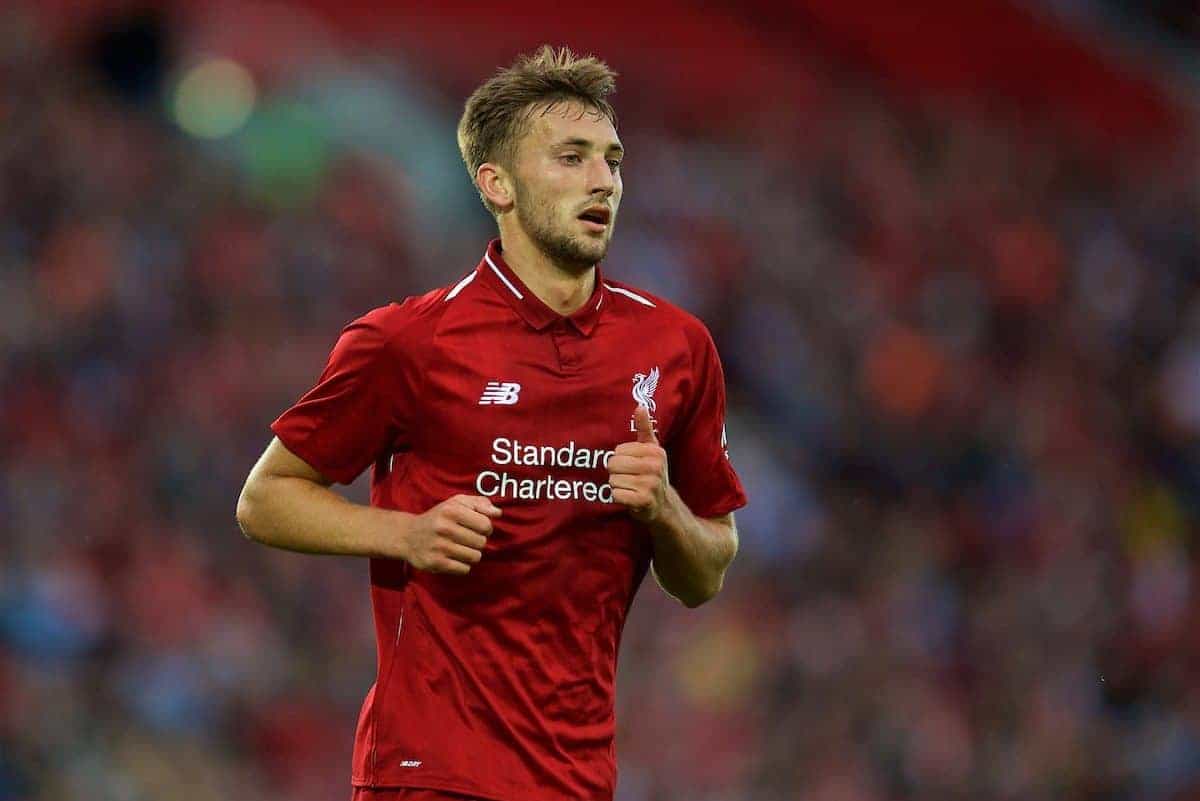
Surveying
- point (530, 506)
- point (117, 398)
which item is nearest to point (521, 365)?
point (530, 506)

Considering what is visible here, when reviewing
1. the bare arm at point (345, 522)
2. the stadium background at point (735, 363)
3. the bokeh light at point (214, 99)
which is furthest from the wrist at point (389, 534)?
the bokeh light at point (214, 99)

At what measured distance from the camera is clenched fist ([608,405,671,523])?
3.65m

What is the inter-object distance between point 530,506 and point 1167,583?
728 centimetres

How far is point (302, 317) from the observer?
10617mm

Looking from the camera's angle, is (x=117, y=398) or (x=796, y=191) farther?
(x=796, y=191)

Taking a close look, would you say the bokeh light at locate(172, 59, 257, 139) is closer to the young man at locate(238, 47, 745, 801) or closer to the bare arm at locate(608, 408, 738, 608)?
the young man at locate(238, 47, 745, 801)

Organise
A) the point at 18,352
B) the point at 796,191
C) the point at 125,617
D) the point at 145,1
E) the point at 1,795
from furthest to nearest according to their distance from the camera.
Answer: the point at 796,191 < the point at 145,1 < the point at 18,352 < the point at 125,617 < the point at 1,795

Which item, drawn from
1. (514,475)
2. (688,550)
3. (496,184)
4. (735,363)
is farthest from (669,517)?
(735,363)

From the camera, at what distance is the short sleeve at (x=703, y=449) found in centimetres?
417

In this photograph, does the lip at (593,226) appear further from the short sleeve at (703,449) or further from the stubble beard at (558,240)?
the short sleeve at (703,449)

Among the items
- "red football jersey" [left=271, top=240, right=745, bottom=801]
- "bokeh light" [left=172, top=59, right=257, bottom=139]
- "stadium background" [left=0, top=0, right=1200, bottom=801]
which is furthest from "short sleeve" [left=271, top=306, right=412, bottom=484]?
"bokeh light" [left=172, top=59, right=257, bottom=139]

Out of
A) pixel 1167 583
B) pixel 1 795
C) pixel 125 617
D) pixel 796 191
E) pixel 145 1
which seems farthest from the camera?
pixel 796 191

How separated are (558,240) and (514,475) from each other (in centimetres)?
51

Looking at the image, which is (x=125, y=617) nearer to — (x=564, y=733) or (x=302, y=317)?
(x=302, y=317)
